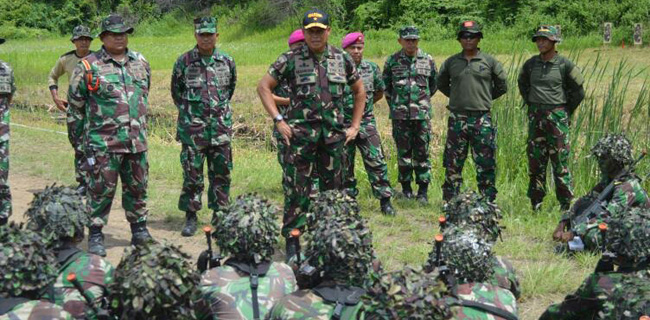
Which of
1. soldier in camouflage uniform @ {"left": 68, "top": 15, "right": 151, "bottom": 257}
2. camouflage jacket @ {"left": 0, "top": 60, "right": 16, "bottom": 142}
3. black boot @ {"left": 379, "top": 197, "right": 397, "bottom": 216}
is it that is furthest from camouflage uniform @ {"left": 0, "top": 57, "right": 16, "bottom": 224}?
black boot @ {"left": 379, "top": 197, "right": 397, "bottom": 216}

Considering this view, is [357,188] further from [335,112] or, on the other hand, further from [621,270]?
[621,270]

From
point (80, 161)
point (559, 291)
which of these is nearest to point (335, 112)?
point (559, 291)

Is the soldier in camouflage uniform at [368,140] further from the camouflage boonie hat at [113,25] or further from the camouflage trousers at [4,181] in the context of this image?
the camouflage trousers at [4,181]

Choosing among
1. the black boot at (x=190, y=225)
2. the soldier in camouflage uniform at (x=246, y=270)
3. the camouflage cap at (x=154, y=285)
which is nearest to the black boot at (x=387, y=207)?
the black boot at (x=190, y=225)

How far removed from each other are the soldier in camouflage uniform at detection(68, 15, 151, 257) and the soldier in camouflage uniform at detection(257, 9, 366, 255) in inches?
41.4

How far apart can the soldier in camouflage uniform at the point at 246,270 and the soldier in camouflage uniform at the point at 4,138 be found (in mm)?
3299

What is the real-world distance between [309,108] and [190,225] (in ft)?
5.79

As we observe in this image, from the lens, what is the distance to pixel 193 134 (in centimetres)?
641

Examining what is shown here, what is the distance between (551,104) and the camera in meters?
6.75

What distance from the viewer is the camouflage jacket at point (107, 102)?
18.6 ft

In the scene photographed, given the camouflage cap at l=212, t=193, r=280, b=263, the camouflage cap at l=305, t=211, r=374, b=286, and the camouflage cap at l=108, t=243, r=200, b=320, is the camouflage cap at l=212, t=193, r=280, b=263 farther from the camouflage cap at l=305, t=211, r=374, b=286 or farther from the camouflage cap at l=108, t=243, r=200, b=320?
the camouflage cap at l=108, t=243, r=200, b=320

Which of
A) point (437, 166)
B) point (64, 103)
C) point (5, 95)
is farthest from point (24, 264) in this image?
point (437, 166)

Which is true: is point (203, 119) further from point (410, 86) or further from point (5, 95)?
point (410, 86)

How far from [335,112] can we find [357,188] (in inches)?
98.7
